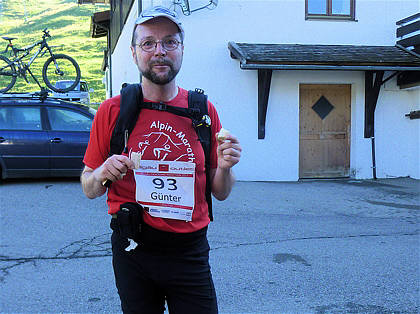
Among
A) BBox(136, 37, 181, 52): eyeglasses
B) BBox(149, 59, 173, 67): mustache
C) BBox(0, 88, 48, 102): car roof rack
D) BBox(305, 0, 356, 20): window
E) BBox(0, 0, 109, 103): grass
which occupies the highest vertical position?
BBox(0, 0, 109, 103): grass

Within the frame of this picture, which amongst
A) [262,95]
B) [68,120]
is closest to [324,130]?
[262,95]

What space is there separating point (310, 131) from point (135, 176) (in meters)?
10.2

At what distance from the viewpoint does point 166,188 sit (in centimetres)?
214

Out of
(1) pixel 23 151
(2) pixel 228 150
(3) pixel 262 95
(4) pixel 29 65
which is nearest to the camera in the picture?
(2) pixel 228 150

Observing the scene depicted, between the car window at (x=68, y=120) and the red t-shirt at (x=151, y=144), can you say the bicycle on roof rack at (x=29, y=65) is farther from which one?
the red t-shirt at (x=151, y=144)

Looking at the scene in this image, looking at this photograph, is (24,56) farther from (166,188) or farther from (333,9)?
(166,188)

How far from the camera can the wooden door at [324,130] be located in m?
11.8

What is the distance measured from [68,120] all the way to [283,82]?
4.95m

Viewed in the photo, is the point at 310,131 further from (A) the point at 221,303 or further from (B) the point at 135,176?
(B) the point at 135,176

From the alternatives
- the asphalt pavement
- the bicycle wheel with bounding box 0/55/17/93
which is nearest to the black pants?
the asphalt pavement

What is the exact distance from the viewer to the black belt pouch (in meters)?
2.00

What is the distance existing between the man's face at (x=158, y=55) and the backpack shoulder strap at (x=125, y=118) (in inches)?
4.3

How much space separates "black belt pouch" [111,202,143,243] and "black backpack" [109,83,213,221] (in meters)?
0.25

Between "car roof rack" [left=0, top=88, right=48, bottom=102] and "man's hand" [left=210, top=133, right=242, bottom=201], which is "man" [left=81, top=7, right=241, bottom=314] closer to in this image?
"man's hand" [left=210, top=133, right=242, bottom=201]
